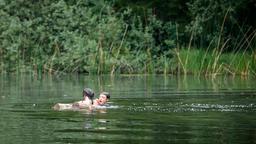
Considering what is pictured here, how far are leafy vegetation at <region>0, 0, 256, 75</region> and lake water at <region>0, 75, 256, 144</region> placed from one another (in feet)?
36.6

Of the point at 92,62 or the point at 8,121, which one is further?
the point at 92,62

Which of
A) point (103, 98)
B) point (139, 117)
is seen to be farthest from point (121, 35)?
point (139, 117)

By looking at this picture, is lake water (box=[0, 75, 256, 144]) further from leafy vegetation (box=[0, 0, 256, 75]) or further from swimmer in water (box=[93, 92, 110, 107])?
leafy vegetation (box=[0, 0, 256, 75])

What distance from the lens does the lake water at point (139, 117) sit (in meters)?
12.3

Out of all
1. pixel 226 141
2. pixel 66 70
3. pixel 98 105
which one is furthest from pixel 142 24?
pixel 226 141

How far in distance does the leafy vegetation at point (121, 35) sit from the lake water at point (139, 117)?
11.1 m

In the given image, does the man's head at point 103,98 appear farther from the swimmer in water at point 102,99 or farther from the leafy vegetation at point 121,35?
the leafy vegetation at point 121,35

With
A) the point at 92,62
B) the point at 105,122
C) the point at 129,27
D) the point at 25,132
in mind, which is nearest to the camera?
the point at 25,132

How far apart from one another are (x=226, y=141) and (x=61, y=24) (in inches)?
1230

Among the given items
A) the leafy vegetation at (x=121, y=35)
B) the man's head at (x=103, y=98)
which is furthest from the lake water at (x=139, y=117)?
the leafy vegetation at (x=121, y=35)

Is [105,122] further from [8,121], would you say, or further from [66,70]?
[66,70]

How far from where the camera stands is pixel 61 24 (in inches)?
1662

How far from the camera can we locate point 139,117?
51.4ft

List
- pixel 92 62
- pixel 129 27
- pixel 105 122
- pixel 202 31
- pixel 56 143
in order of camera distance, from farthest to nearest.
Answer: pixel 129 27, pixel 202 31, pixel 92 62, pixel 105 122, pixel 56 143
